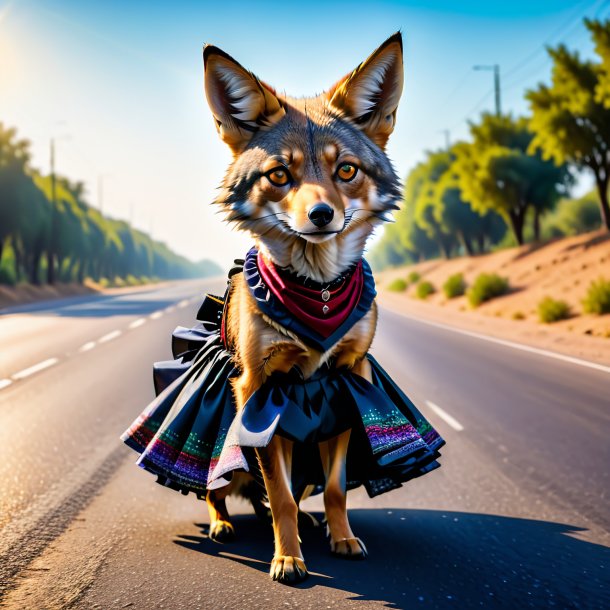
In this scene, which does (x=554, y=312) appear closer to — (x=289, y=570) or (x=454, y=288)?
(x=454, y=288)

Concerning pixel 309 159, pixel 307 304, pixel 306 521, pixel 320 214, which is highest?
pixel 309 159

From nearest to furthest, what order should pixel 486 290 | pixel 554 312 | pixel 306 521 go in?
pixel 306 521, pixel 554 312, pixel 486 290

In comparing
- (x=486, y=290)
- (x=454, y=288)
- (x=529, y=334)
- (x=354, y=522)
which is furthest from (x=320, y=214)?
(x=454, y=288)

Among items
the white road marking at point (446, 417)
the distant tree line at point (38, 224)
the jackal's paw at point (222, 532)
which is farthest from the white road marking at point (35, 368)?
the distant tree line at point (38, 224)

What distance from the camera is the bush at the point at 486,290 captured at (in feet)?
105

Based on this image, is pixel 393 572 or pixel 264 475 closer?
pixel 264 475

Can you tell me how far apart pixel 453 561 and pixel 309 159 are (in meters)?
2.24

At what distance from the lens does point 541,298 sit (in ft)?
92.1

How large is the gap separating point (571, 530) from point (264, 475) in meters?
2.35

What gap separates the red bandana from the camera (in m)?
3.11

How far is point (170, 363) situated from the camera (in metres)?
4.24

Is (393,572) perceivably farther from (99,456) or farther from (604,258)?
(604,258)

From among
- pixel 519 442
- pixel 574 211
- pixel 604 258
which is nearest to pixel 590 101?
pixel 604 258

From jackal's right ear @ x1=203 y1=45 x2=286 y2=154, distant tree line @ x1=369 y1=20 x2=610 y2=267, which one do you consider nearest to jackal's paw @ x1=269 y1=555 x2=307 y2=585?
jackal's right ear @ x1=203 y1=45 x2=286 y2=154
